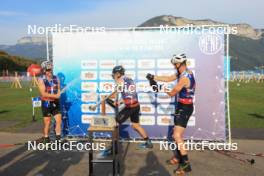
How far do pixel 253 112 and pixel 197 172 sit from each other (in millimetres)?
11359

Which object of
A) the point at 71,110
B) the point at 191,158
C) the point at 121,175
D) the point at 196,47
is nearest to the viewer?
the point at 121,175

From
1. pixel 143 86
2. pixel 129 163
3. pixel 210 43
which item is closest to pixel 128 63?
pixel 143 86

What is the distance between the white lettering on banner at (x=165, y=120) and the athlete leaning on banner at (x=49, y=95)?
264 cm

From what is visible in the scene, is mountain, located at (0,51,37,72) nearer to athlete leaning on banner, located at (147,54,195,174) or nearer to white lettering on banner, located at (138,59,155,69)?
white lettering on banner, located at (138,59,155,69)

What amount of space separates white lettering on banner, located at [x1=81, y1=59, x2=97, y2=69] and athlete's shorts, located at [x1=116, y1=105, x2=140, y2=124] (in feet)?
5.98

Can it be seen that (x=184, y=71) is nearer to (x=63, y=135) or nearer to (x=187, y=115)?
(x=187, y=115)

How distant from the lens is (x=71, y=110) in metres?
11.3

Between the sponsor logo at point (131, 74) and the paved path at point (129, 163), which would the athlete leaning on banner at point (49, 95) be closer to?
the paved path at point (129, 163)

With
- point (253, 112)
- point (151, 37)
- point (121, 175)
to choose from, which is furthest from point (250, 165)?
point (253, 112)

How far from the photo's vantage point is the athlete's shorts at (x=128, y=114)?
986cm

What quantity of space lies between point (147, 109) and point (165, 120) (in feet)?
1.84

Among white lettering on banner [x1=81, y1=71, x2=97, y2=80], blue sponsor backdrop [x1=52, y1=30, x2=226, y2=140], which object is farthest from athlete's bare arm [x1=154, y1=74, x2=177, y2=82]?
white lettering on banner [x1=81, y1=71, x2=97, y2=80]

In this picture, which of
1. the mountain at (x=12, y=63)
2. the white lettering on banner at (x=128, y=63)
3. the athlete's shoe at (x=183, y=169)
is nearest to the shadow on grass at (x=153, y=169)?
the athlete's shoe at (x=183, y=169)

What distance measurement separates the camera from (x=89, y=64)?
36.6ft
